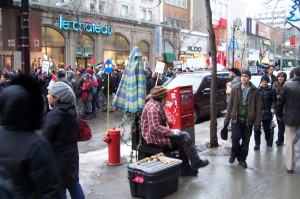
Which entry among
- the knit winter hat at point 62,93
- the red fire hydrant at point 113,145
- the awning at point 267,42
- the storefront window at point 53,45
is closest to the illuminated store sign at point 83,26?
the storefront window at point 53,45

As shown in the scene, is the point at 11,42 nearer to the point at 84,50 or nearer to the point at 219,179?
the point at 219,179

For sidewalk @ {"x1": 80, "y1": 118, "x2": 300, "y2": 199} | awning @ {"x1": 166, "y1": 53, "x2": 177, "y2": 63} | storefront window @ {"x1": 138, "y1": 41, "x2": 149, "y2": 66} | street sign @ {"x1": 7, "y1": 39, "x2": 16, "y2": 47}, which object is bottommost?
sidewalk @ {"x1": 80, "y1": 118, "x2": 300, "y2": 199}

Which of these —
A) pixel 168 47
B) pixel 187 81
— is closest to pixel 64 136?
pixel 187 81

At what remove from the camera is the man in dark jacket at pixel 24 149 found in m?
2.33

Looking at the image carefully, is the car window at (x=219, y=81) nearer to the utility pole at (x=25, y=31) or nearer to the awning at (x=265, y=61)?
the utility pole at (x=25, y=31)

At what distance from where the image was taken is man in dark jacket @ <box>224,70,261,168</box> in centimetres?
673

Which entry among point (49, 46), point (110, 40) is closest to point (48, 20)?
point (49, 46)

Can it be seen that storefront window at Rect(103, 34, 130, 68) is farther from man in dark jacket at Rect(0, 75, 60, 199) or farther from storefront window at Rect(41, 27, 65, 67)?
man in dark jacket at Rect(0, 75, 60, 199)

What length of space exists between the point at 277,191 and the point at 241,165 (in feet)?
4.19

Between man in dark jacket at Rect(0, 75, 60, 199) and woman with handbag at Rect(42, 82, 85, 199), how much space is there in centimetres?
145

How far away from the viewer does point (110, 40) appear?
99.9 feet

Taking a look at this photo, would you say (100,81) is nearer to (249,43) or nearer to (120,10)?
(120,10)

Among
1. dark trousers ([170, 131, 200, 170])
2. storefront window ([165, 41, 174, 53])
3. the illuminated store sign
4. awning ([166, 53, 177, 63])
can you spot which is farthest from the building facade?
dark trousers ([170, 131, 200, 170])

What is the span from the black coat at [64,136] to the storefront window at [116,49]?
25.8 m
